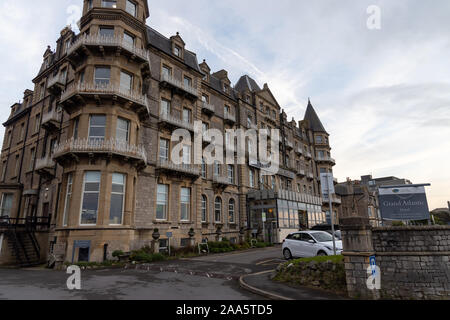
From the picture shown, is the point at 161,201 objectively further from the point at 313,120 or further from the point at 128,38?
the point at 313,120

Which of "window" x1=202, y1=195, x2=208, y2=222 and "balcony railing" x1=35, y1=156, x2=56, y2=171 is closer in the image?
"balcony railing" x1=35, y1=156, x2=56, y2=171

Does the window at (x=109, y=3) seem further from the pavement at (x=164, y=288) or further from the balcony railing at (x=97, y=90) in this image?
the pavement at (x=164, y=288)

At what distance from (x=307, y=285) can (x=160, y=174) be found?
14.8 meters

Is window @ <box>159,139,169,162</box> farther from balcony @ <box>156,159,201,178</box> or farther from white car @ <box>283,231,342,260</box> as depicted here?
white car @ <box>283,231,342,260</box>

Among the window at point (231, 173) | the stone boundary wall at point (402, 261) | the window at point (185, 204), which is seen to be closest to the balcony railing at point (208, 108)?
the window at point (231, 173)

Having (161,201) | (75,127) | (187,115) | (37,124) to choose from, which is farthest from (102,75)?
(37,124)

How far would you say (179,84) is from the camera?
24172mm

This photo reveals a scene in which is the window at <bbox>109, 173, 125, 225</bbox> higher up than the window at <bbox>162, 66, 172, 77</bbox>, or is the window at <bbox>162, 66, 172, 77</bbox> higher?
the window at <bbox>162, 66, 172, 77</bbox>

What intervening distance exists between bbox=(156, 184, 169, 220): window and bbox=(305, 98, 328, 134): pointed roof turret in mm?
39309

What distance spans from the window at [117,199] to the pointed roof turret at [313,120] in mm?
43676

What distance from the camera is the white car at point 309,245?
13.6m

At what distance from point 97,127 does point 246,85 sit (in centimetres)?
2491

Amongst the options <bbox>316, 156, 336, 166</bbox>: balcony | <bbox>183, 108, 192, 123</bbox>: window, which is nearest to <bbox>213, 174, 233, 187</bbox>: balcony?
<bbox>183, 108, 192, 123</bbox>: window

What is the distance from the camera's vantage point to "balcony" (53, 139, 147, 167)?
16.3 m
